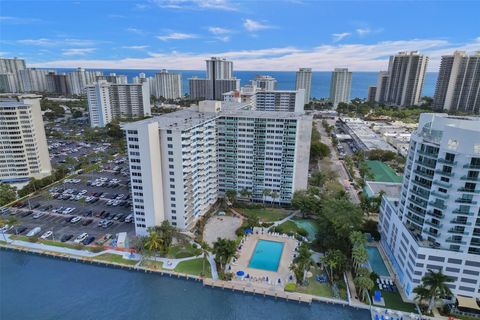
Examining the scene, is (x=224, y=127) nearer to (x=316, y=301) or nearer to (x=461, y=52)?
(x=316, y=301)

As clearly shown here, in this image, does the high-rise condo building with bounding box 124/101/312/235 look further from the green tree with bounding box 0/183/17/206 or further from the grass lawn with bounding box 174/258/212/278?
the green tree with bounding box 0/183/17/206

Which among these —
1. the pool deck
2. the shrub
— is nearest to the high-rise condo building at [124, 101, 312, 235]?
the pool deck

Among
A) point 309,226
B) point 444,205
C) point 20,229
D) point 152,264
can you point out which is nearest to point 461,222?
point 444,205

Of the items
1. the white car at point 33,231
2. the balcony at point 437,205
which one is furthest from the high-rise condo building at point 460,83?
the white car at point 33,231

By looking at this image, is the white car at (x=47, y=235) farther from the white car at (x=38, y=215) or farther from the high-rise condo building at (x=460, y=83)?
the high-rise condo building at (x=460, y=83)

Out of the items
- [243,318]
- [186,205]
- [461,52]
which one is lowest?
[243,318]

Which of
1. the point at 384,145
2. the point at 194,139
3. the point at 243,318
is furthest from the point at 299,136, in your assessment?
the point at 384,145
